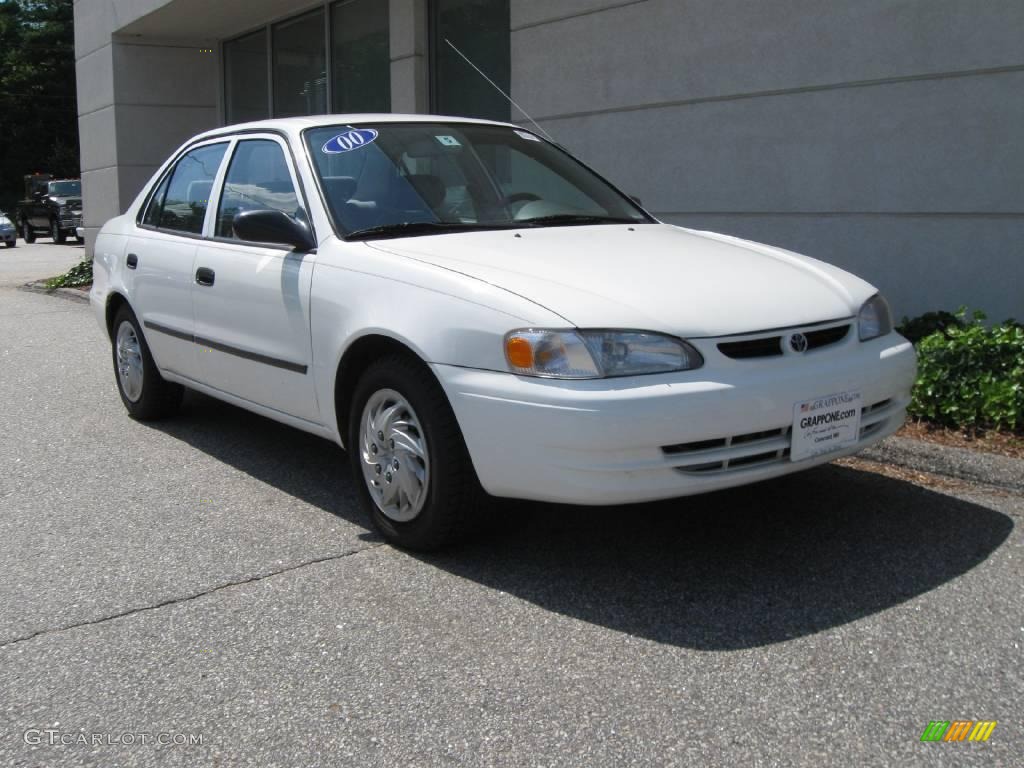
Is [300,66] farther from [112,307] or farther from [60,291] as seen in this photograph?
[112,307]

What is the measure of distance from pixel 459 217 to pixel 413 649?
76.4 inches

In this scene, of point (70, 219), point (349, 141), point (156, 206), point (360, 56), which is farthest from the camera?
point (70, 219)

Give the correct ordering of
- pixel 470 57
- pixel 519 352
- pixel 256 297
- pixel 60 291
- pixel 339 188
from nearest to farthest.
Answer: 1. pixel 519 352
2. pixel 339 188
3. pixel 256 297
4. pixel 470 57
5. pixel 60 291

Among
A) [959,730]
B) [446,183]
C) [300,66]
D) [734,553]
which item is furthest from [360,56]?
[959,730]

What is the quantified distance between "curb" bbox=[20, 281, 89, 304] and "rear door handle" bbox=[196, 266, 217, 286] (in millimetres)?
9203

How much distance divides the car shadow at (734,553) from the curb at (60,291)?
10166mm

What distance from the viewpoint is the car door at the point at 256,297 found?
14.8ft

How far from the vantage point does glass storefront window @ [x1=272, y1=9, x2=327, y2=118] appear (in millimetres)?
13578

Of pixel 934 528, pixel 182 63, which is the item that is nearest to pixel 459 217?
pixel 934 528

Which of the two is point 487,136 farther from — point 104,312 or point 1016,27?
point 1016,27

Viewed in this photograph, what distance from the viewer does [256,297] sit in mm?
4738

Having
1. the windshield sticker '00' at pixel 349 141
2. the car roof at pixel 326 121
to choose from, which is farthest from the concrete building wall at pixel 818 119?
the windshield sticker '00' at pixel 349 141

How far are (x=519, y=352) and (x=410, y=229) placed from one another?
3.70 feet

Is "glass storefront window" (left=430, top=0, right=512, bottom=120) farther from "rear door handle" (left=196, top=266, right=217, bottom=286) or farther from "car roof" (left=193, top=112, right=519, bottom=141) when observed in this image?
"rear door handle" (left=196, top=266, right=217, bottom=286)
